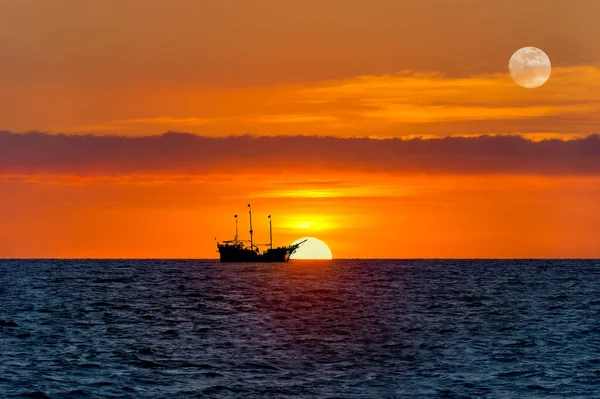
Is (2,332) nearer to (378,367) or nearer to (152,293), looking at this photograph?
(378,367)

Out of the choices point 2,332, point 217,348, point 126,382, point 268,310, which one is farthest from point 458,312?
point 126,382

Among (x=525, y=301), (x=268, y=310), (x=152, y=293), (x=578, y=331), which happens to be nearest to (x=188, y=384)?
(x=578, y=331)

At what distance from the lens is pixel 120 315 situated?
81062 millimetres

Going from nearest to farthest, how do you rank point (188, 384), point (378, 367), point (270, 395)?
point (270, 395)
point (188, 384)
point (378, 367)

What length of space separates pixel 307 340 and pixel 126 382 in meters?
18.7

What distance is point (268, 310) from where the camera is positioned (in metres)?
87.2

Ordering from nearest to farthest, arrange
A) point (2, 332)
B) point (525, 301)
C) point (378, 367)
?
point (378, 367)
point (2, 332)
point (525, 301)

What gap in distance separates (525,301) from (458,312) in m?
21.7

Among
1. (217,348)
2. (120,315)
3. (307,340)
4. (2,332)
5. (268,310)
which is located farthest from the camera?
(268,310)

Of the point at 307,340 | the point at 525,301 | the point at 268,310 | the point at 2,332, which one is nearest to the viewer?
the point at 307,340

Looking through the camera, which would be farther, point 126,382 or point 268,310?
point 268,310

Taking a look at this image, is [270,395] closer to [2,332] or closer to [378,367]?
[378,367]

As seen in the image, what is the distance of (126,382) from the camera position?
43.5 meters

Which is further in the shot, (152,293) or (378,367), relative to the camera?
(152,293)
